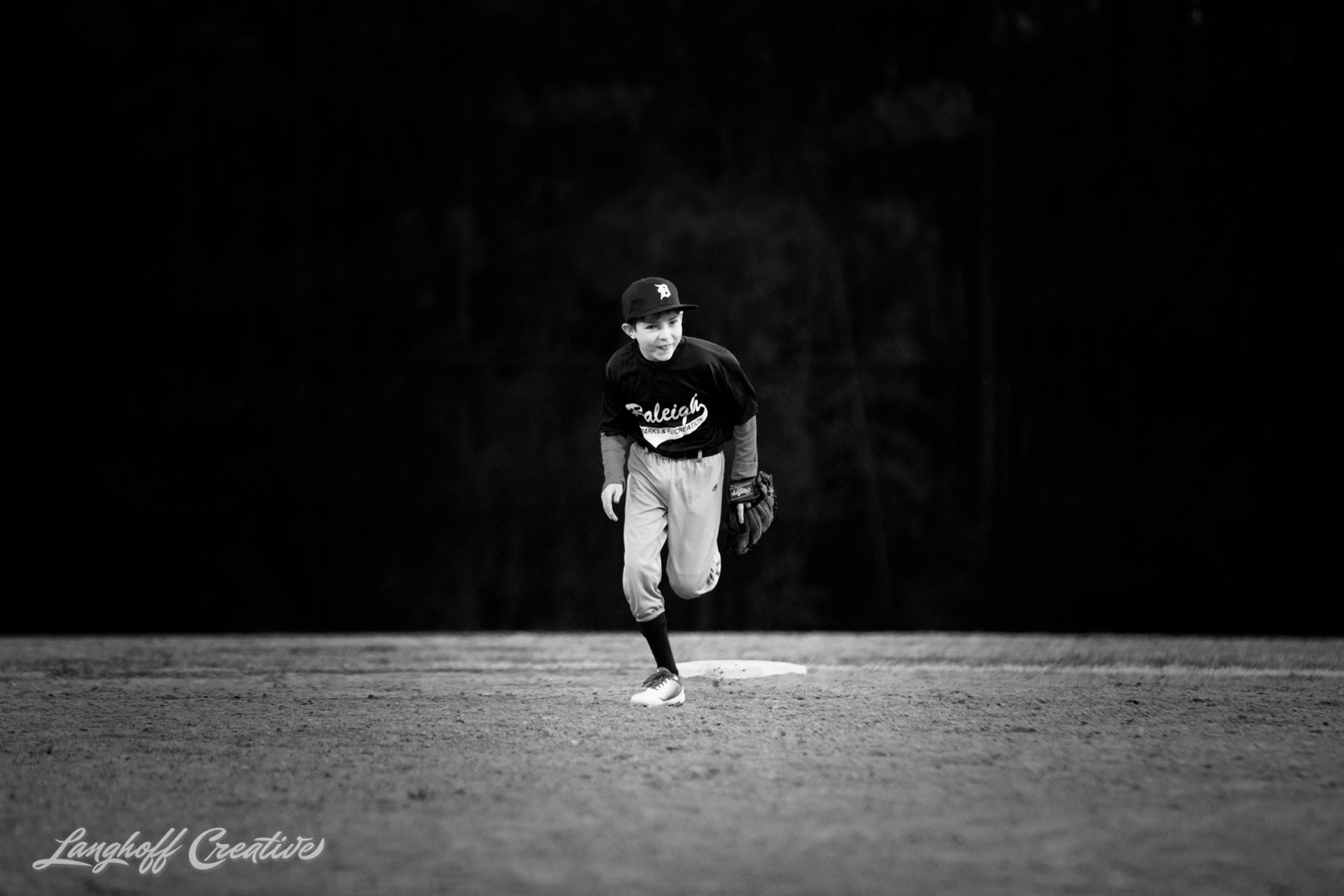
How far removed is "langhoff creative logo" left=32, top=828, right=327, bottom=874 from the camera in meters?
4.45

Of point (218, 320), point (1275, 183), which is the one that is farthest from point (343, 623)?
point (1275, 183)

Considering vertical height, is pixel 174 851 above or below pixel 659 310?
below

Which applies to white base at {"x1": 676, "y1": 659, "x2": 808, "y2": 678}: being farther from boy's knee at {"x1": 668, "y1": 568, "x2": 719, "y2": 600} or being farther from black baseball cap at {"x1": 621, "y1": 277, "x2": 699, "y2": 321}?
black baseball cap at {"x1": 621, "y1": 277, "x2": 699, "y2": 321}

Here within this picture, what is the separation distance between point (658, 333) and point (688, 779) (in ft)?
8.04

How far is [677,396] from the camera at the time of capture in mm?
7602

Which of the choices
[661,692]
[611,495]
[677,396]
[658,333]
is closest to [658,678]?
[661,692]

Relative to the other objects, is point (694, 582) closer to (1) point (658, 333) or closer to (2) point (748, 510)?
(2) point (748, 510)

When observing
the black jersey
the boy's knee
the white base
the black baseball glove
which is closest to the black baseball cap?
the black jersey

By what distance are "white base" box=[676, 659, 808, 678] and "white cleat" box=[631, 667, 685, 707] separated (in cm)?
120

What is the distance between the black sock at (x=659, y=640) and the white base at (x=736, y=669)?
114 centimetres

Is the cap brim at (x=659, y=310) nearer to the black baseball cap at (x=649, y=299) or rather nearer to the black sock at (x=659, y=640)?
the black baseball cap at (x=649, y=299)

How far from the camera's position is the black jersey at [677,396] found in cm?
759

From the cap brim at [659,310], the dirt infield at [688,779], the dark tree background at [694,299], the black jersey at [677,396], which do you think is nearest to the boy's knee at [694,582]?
the dirt infield at [688,779]

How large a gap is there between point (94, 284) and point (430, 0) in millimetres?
4961
